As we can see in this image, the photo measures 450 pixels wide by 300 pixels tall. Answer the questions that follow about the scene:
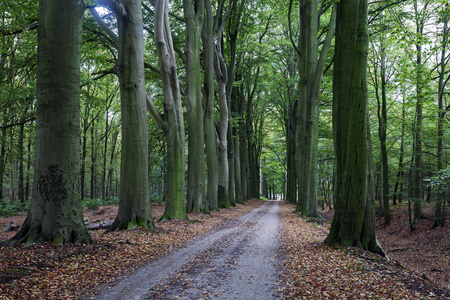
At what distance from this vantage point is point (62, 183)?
5.96 metres

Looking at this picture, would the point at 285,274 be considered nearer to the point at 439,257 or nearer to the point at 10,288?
the point at 10,288

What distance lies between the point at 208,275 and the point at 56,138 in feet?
13.0

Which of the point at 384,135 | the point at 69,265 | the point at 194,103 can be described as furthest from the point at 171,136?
the point at 384,135

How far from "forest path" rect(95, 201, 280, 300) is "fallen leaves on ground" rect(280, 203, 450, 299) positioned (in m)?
0.35

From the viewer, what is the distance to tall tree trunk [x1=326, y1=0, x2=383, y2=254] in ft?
22.7

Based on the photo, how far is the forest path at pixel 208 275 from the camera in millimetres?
4203

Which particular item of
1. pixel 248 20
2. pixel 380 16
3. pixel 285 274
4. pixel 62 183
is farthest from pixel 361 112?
pixel 248 20

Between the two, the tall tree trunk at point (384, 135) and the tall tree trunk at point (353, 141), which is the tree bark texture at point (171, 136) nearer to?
the tall tree trunk at point (353, 141)

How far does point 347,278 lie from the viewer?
16.0 ft

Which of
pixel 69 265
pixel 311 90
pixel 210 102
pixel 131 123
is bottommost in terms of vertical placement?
pixel 69 265

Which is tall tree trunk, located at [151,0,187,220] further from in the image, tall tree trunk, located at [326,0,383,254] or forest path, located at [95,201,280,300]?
tall tree trunk, located at [326,0,383,254]

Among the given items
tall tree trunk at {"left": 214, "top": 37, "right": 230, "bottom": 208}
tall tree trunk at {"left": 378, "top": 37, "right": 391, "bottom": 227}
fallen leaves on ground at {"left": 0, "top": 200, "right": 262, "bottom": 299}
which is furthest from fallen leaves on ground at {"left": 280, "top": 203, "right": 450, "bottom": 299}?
tall tree trunk at {"left": 214, "top": 37, "right": 230, "bottom": 208}

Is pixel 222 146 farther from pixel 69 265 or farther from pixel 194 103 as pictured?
pixel 69 265

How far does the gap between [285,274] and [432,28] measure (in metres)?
15.8
